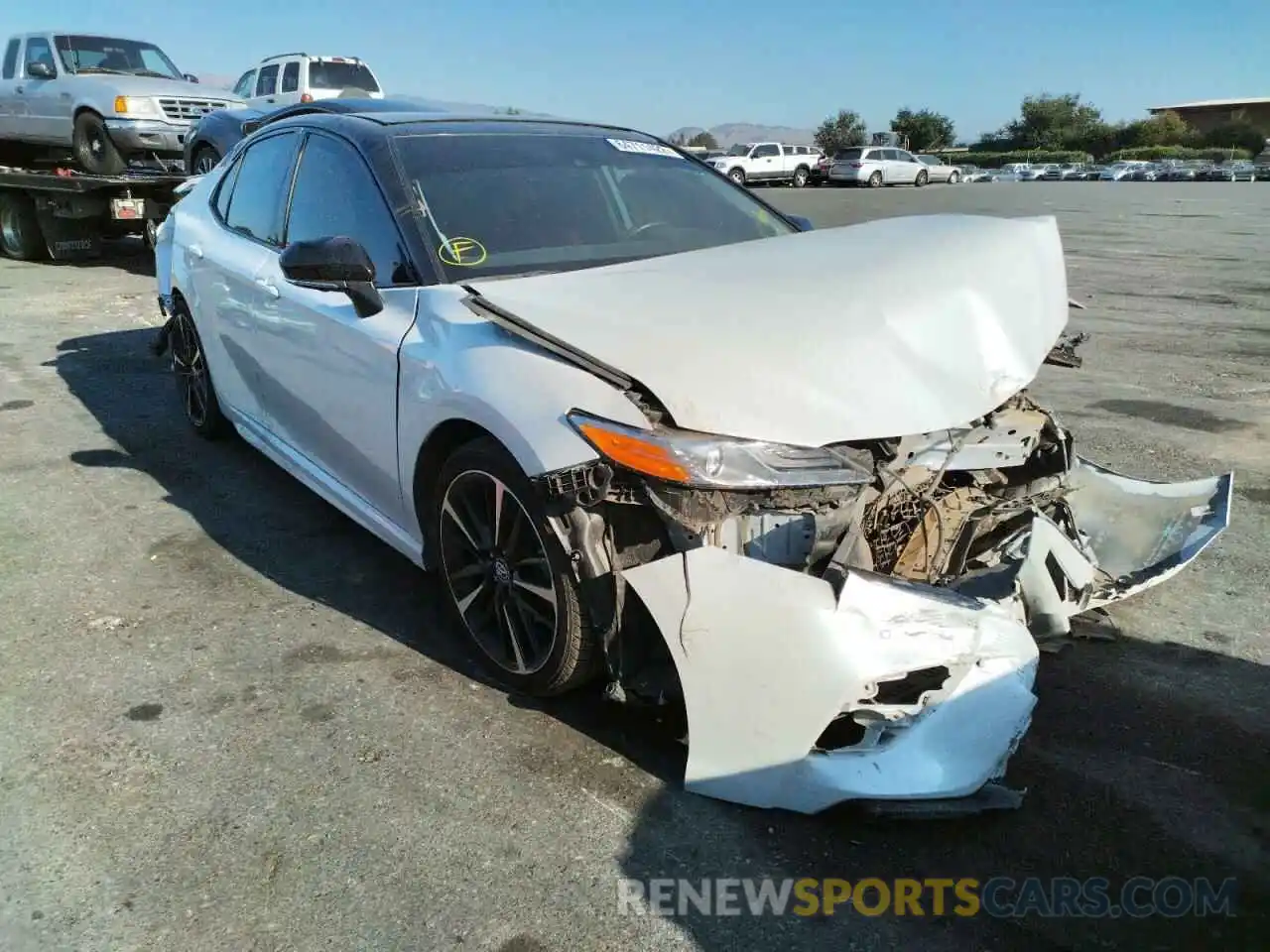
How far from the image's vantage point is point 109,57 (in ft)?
41.3

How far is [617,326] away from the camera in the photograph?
2.66 metres

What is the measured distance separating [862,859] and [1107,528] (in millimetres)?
1854

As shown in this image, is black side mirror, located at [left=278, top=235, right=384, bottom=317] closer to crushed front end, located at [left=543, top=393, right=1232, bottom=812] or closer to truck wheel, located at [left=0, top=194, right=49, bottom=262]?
crushed front end, located at [left=543, top=393, right=1232, bottom=812]

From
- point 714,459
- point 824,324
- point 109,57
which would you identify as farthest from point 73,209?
point 714,459

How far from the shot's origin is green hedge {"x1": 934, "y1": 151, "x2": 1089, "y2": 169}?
69.2m

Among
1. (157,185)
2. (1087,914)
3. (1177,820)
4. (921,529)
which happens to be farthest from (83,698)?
(157,185)

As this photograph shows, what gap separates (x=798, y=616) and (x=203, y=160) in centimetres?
1152

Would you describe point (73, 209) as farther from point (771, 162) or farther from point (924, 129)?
point (924, 129)

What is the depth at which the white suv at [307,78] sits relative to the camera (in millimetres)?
15328

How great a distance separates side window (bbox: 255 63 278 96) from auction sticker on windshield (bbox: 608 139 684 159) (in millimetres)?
13677

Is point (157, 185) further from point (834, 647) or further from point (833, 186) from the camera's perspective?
point (833, 186)

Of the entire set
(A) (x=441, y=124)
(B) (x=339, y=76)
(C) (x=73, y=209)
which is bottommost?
(C) (x=73, y=209)

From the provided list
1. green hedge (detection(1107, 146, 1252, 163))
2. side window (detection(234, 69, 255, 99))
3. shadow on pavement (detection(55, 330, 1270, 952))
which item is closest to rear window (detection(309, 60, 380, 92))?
side window (detection(234, 69, 255, 99))

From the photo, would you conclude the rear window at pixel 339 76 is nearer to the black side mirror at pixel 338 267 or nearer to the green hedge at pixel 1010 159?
the black side mirror at pixel 338 267
